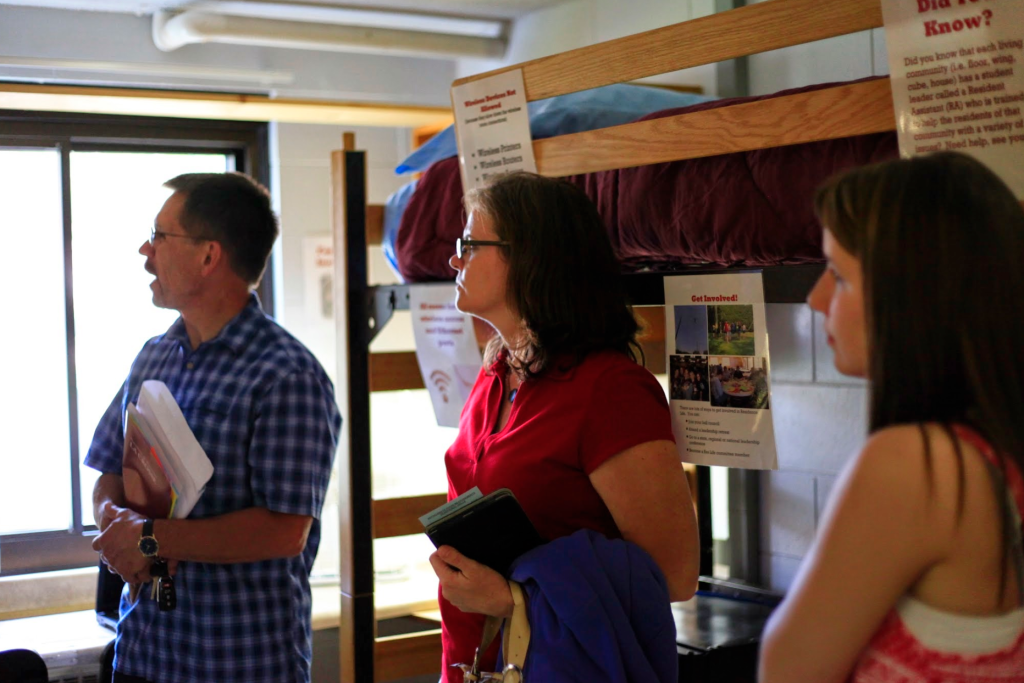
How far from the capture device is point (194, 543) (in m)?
1.58

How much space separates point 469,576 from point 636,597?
22 centimetres

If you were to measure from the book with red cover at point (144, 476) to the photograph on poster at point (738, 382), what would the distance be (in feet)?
2.98

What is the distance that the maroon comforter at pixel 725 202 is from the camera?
1.24 meters

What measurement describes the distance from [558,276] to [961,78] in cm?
54

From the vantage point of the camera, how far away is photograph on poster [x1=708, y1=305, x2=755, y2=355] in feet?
4.50

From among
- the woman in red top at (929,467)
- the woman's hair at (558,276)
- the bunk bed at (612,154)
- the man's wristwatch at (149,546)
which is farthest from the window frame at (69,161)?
the woman in red top at (929,467)

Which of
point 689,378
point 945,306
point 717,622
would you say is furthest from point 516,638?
point 717,622

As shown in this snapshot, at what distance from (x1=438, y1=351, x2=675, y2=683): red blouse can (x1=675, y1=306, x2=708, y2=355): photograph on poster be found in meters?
0.17

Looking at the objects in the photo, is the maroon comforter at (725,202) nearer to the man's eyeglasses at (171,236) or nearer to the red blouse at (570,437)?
the red blouse at (570,437)

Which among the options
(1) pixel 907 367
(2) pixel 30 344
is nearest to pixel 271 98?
(2) pixel 30 344

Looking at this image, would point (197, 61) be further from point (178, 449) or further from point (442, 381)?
point (178, 449)

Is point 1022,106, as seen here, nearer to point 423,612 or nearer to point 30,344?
point 423,612

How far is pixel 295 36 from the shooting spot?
2852mm

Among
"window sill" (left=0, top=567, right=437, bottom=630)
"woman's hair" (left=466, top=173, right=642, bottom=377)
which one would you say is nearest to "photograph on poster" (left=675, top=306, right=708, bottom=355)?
"woman's hair" (left=466, top=173, right=642, bottom=377)
